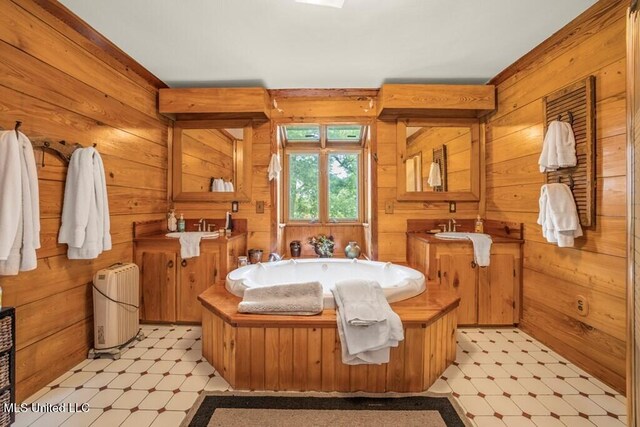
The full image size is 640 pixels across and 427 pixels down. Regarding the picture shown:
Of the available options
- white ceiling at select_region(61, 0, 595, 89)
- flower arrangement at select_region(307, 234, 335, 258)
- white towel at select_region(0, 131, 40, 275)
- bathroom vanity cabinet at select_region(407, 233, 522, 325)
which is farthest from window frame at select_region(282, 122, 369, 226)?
white towel at select_region(0, 131, 40, 275)

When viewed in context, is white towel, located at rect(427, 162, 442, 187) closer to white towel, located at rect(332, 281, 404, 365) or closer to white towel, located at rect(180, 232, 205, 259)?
white towel, located at rect(332, 281, 404, 365)

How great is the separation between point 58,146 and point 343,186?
2.84 m

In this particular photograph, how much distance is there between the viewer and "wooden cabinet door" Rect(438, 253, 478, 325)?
249 cm

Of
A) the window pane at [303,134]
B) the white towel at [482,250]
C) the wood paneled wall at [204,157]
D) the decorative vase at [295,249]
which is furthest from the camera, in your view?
the window pane at [303,134]

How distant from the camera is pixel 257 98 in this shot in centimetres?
276

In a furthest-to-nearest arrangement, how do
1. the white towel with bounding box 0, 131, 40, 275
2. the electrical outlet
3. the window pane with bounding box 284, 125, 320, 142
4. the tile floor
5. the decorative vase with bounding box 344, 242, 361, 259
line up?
the window pane with bounding box 284, 125, 320, 142, the decorative vase with bounding box 344, 242, 361, 259, the electrical outlet, the tile floor, the white towel with bounding box 0, 131, 40, 275

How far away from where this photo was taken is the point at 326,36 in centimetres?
206

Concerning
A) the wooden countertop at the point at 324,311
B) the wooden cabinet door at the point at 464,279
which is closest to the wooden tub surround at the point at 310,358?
the wooden countertop at the point at 324,311

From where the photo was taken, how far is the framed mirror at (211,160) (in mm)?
3035

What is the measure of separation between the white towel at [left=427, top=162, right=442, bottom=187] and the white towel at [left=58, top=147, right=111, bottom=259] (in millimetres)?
2925

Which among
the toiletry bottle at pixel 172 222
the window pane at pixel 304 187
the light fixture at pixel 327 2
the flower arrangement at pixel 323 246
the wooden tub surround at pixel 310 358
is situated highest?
the light fixture at pixel 327 2

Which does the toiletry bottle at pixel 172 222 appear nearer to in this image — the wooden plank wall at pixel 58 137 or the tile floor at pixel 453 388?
the wooden plank wall at pixel 58 137

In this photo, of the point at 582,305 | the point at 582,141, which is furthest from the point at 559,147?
the point at 582,305

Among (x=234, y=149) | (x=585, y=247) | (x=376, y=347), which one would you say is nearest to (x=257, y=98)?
(x=234, y=149)
